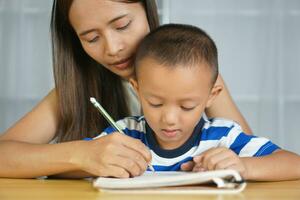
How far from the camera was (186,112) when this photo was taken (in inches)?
54.6

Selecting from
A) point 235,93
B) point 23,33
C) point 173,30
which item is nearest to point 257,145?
point 173,30

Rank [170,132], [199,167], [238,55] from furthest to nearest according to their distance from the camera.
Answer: [238,55] → [170,132] → [199,167]

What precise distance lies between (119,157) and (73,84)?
58 cm

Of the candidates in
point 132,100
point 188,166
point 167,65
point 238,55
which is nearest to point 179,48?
point 167,65

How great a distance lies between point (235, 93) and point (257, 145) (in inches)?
108

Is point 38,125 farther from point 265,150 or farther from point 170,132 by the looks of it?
point 265,150

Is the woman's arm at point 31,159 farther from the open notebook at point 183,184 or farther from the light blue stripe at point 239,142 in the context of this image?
the light blue stripe at point 239,142

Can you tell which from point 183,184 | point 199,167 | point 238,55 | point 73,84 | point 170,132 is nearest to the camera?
point 183,184

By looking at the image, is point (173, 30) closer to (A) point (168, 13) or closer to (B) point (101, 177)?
(B) point (101, 177)

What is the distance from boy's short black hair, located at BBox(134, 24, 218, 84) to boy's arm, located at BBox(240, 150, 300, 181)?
10.0 inches

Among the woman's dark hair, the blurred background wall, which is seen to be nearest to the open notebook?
the woman's dark hair

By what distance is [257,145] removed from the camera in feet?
4.64

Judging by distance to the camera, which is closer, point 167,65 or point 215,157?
point 215,157

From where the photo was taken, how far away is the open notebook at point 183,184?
1089mm
